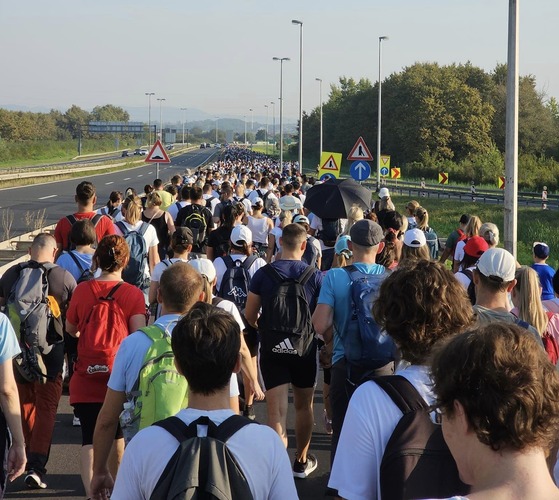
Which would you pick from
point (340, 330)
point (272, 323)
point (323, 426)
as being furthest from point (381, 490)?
point (323, 426)

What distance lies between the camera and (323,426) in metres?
8.45

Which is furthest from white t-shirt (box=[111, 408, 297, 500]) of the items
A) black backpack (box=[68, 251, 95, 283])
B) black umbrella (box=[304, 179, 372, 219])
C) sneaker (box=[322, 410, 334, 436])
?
black umbrella (box=[304, 179, 372, 219])

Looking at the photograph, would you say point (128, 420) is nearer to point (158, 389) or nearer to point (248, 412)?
point (158, 389)

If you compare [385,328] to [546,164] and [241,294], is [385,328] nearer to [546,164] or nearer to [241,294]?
[241,294]

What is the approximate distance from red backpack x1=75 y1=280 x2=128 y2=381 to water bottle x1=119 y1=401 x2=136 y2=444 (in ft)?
4.46

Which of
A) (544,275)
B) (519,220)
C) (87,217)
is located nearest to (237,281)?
(87,217)

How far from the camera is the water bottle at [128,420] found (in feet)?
13.5

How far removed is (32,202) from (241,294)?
3460 cm

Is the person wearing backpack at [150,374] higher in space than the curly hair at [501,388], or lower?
lower

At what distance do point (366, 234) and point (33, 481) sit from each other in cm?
288

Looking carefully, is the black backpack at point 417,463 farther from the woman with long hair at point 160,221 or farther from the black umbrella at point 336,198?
the woman with long hair at point 160,221

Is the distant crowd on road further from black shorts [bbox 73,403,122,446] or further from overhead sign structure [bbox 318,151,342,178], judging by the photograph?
overhead sign structure [bbox 318,151,342,178]

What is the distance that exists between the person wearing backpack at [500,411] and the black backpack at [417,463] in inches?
23.5

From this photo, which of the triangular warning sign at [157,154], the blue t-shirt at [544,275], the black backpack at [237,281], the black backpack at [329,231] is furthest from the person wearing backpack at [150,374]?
the triangular warning sign at [157,154]
